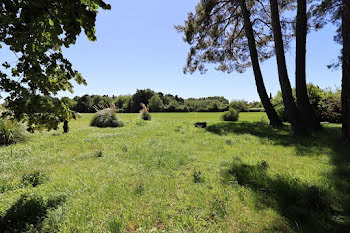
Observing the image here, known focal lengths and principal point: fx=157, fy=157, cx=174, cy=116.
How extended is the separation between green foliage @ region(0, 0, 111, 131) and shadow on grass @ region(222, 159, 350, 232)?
9.18ft

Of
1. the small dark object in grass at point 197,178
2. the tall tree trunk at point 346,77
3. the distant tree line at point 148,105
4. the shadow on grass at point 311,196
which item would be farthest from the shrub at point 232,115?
the distant tree line at point 148,105

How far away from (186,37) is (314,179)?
9.06m

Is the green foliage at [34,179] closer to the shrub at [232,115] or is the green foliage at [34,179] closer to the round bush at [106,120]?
the round bush at [106,120]

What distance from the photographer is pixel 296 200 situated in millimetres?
2055

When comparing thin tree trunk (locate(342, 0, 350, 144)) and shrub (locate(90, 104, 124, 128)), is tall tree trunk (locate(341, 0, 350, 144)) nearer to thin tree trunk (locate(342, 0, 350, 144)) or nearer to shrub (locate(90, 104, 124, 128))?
thin tree trunk (locate(342, 0, 350, 144))

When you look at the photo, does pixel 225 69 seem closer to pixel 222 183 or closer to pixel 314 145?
pixel 314 145

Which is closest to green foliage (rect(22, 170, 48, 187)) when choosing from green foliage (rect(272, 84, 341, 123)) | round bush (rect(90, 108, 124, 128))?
round bush (rect(90, 108, 124, 128))

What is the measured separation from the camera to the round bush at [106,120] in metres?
9.74

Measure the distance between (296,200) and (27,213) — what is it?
3324 mm

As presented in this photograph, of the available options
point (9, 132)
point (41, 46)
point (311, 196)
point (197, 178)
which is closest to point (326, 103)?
point (311, 196)

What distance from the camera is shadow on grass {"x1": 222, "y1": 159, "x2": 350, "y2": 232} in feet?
5.38

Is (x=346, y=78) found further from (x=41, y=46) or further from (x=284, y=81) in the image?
(x=41, y=46)

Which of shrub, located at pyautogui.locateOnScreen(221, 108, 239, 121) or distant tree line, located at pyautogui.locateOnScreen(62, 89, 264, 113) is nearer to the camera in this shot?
shrub, located at pyautogui.locateOnScreen(221, 108, 239, 121)

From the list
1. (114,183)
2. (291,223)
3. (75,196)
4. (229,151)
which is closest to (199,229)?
(291,223)
